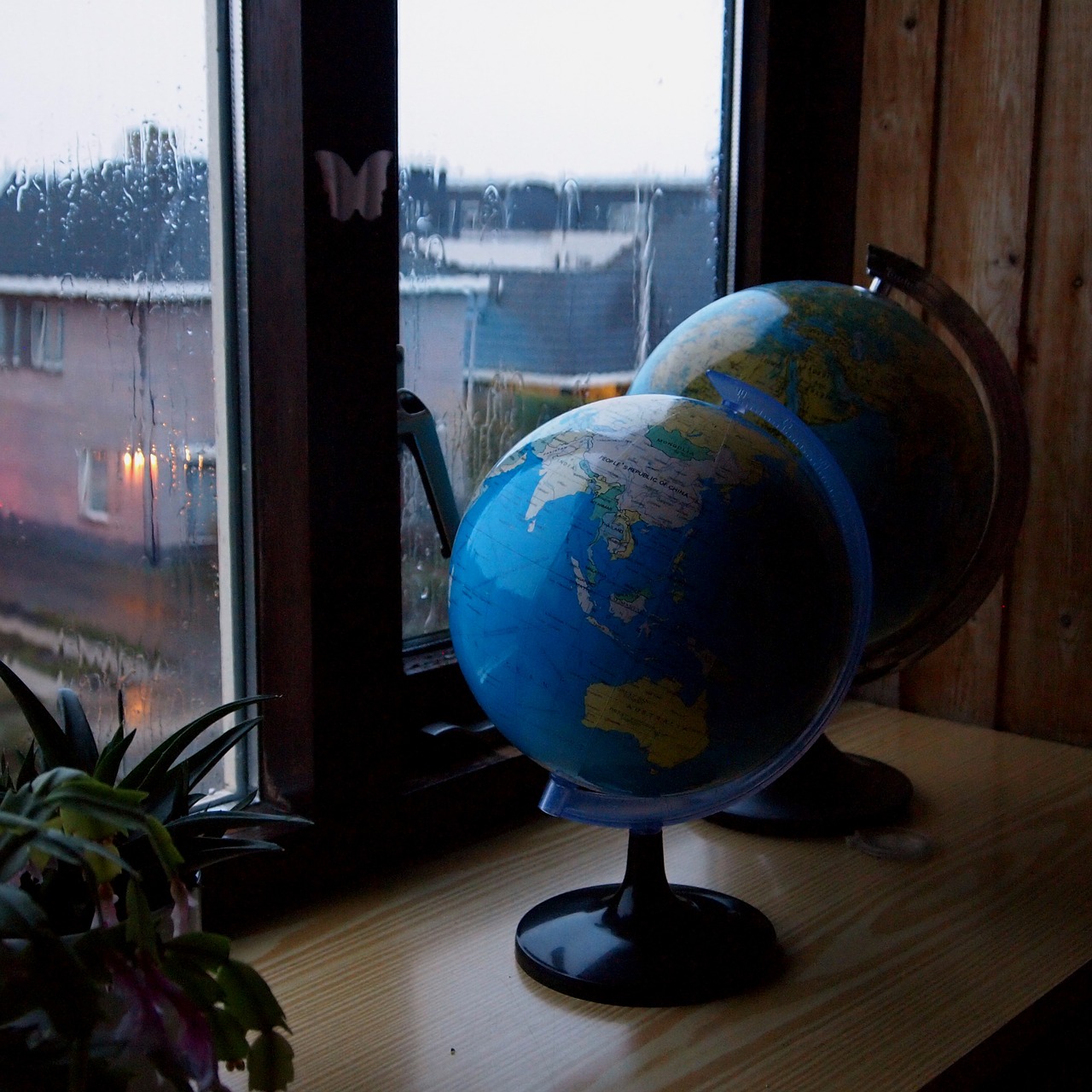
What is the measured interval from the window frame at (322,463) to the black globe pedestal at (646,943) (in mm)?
233

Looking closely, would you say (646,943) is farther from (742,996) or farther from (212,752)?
(212,752)

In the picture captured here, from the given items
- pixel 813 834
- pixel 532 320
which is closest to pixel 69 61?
pixel 532 320

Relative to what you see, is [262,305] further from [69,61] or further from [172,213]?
[69,61]

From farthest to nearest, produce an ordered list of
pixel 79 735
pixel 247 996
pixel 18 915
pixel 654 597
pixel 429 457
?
pixel 429 457 → pixel 654 597 → pixel 79 735 → pixel 247 996 → pixel 18 915

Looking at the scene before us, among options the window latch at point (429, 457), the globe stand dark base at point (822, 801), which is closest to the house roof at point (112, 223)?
the window latch at point (429, 457)

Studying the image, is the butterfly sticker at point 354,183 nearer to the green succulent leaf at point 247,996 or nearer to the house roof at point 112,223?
the house roof at point 112,223

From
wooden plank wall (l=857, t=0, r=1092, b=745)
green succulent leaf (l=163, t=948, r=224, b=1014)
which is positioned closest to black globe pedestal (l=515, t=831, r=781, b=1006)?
green succulent leaf (l=163, t=948, r=224, b=1014)

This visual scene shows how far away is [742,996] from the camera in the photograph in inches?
43.9

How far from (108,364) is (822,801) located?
0.92 metres

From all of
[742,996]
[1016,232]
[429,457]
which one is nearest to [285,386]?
[429,457]

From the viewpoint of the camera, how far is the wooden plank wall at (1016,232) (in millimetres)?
1720

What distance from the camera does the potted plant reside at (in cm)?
60

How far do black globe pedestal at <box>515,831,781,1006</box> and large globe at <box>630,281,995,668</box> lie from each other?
38 centimetres

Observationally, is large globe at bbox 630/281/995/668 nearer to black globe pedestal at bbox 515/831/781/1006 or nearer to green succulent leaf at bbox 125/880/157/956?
black globe pedestal at bbox 515/831/781/1006
